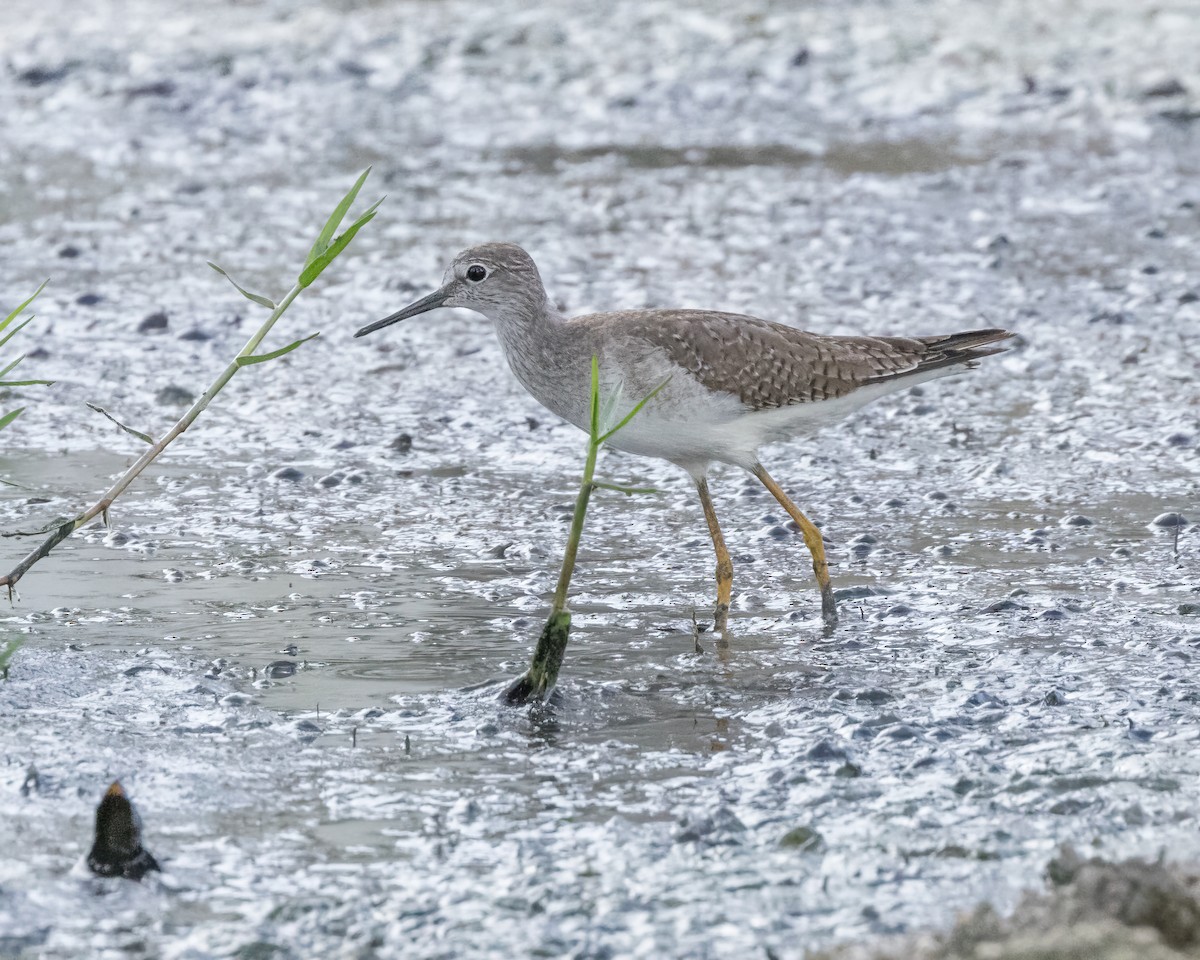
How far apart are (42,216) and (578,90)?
5.76m

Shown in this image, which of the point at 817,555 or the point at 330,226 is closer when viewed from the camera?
the point at 330,226

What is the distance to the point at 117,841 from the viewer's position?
4.56m

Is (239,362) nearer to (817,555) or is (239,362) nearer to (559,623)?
(559,623)

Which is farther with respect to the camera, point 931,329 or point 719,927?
point 931,329

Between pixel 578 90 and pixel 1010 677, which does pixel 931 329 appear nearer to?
pixel 1010 677

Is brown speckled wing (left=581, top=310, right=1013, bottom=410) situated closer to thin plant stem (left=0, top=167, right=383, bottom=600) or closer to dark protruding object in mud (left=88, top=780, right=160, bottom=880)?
thin plant stem (left=0, top=167, right=383, bottom=600)

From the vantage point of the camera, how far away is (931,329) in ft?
33.5

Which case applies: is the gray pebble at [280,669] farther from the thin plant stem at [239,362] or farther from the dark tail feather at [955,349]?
the dark tail feather at [955,349]

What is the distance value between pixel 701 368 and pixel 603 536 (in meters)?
1.18

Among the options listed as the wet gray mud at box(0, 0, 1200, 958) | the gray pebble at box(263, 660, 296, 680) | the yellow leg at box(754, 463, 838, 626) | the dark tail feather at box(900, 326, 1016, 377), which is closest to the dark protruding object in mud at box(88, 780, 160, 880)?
the wet gray mud at box(0, 0, 1200, 958)

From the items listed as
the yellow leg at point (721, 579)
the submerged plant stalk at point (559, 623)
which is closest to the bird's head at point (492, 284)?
the yellow leg at point (721, 579)

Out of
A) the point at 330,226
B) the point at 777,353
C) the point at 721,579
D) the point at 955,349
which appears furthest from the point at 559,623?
the point at 955,349

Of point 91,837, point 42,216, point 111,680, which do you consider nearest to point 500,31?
point 42,216

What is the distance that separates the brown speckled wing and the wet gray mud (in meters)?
0.81
